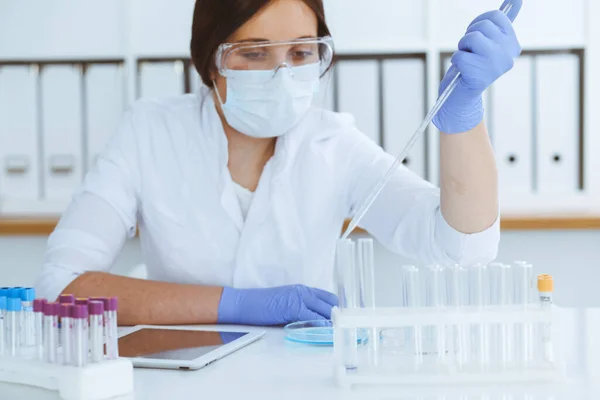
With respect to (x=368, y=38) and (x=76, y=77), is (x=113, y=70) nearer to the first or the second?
(x=76, y=77)

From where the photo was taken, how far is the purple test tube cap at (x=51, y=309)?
0.87m

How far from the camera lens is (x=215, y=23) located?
1553 millimetres

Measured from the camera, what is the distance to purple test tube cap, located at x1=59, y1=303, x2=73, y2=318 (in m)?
0.85

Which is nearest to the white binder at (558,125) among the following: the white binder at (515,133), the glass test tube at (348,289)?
the white binder at (515,133)

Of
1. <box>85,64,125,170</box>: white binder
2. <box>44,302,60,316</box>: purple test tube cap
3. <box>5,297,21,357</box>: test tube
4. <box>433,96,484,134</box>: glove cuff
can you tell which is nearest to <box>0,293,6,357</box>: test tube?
<box>5,297,21,357</box>: test tube

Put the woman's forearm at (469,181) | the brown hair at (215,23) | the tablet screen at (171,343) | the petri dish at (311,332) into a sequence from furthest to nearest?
1. the brown hair at (215,23)
2. the woman's forearm at (469,181)
3. the petri dish at (311,332)
4. the tablet screen at (171,343)

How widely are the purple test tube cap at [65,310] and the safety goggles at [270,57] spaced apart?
31.2 inches

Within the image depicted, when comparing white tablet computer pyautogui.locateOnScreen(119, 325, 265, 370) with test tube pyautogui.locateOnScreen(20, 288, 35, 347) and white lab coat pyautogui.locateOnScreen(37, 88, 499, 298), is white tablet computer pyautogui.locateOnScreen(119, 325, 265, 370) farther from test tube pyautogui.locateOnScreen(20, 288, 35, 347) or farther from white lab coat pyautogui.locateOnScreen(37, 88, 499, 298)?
white lab coat pyautogui.locateOnScreen(37, 88, 499, 298)

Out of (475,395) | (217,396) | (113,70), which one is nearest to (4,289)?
(217,396)

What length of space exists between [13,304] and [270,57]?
78 cm

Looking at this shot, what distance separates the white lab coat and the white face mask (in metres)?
0.08

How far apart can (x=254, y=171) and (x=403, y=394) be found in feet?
2.96

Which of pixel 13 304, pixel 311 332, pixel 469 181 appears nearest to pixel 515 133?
pixel 469 181

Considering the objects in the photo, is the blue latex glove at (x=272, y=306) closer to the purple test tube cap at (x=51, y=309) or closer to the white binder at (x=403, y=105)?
the purple test tube cap at (x=51, y=309)
